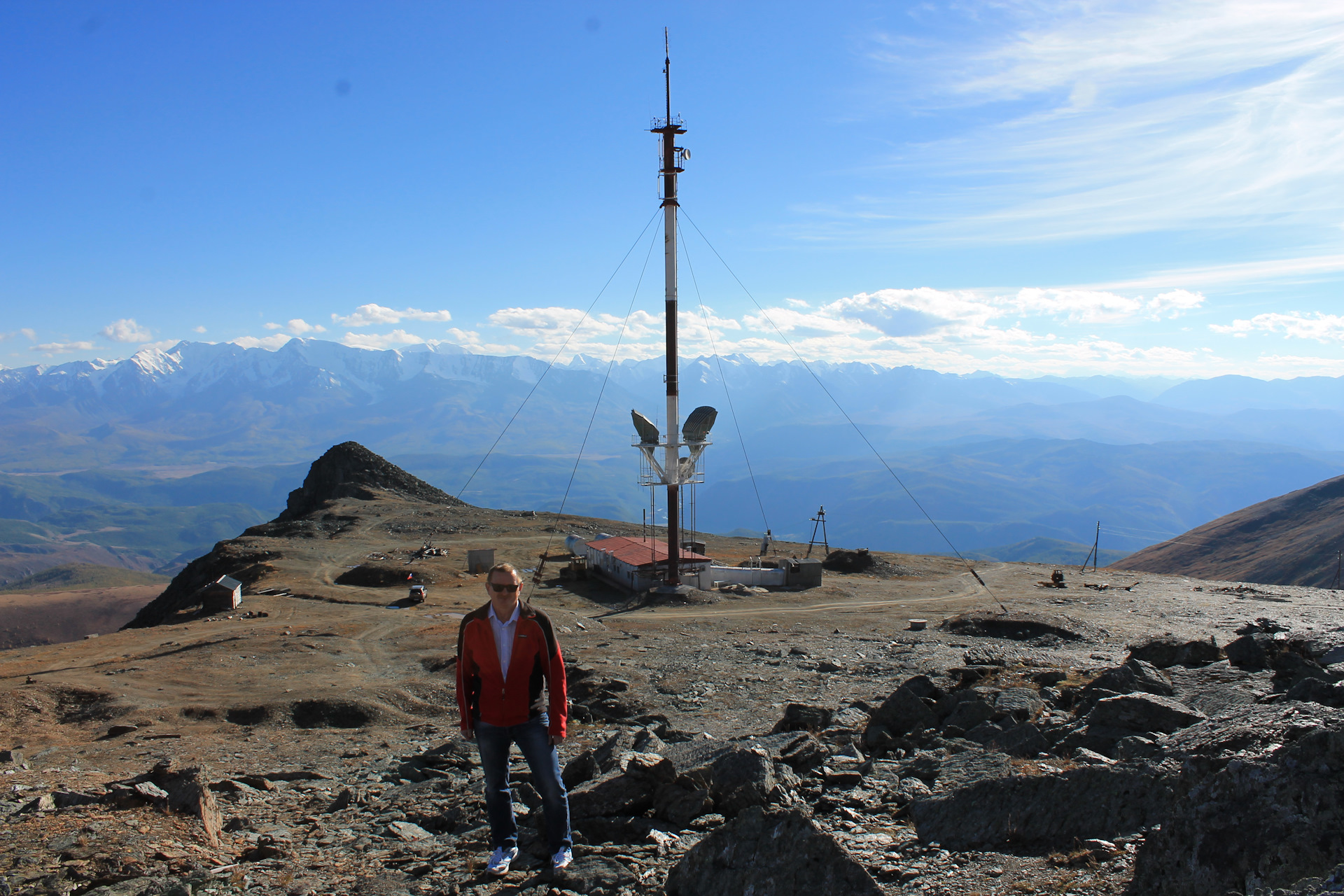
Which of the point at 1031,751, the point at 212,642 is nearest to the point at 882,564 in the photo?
the point at 212,642

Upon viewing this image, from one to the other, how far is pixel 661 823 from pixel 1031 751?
13.6 ft

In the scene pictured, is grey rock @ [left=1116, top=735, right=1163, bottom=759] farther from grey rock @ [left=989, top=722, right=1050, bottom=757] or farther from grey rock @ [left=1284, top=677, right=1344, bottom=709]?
grey rock @ [left=1284, top=677, right=1344, bottom=709]

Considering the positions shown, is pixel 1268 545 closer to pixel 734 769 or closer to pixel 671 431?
pixel 671 431

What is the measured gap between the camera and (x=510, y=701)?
627 centimetres

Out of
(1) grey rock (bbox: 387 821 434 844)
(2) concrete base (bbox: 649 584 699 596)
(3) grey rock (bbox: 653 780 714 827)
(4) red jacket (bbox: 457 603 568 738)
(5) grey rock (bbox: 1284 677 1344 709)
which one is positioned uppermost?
(4) red jacket (bbox: 457 603 568 738)

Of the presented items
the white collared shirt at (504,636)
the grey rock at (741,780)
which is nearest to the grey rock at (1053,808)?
the grey rock at (741,780)

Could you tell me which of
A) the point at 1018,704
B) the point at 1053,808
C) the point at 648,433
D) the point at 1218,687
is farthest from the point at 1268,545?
the point at 1053,808

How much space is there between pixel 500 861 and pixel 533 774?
2.43 ft

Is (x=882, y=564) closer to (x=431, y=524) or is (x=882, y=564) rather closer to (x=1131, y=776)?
(x=431, y=524)

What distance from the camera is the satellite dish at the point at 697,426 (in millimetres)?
34438

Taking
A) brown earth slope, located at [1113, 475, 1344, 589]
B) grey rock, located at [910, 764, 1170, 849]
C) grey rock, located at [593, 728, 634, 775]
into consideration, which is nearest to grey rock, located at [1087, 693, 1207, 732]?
grey rock, located at [910, 764, 1170, 849]

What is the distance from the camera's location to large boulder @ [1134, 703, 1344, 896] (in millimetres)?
4285

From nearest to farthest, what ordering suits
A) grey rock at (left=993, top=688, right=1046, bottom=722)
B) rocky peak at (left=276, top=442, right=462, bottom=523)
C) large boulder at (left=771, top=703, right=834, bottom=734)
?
1. grey rock at (left=993, top=688, right=1046, bottom=722)
2. large boulder at (left=771, top=703, right=834, bottom=734)
3. rocky peak at (left=276, top=442, right=462, bottom=523)

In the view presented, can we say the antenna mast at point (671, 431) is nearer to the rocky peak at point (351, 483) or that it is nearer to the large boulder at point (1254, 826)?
the large boulder at point (1254, 826)
